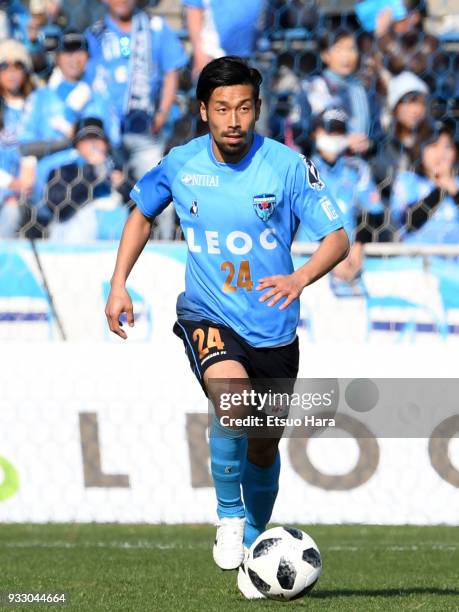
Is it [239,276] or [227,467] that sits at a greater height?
[239,276]

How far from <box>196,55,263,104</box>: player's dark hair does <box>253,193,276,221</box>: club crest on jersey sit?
0.37 m

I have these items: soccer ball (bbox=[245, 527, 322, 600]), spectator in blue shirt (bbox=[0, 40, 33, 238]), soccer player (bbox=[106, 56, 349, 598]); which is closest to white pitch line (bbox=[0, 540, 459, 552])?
soccer player (bbox=[106, 56, 349, 598])

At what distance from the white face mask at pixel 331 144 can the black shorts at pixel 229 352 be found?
4.54 metres

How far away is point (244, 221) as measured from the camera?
4609 millimetres

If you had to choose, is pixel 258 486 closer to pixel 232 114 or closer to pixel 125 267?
pixel 125 267

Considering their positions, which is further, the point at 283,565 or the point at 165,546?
the point at 165,546

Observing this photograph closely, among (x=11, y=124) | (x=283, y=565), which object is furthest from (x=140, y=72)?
(x=283, y=565)

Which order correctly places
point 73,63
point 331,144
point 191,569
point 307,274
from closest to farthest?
1. point 307,274
2. point 191,569
3. point 331,144
4. point 73,63

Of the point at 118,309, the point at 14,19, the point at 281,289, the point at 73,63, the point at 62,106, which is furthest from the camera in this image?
the point at 14,19

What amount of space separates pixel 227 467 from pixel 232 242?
0.87 metres

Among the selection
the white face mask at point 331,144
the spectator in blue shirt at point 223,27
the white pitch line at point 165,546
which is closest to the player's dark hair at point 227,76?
the white pitch line at point 165,546

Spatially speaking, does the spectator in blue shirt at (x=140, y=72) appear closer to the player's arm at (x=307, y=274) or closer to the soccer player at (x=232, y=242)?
the soccer player at (x=232, y=242)

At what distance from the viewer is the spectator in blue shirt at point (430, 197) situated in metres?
8.80

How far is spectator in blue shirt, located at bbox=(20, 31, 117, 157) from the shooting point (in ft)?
30.1
